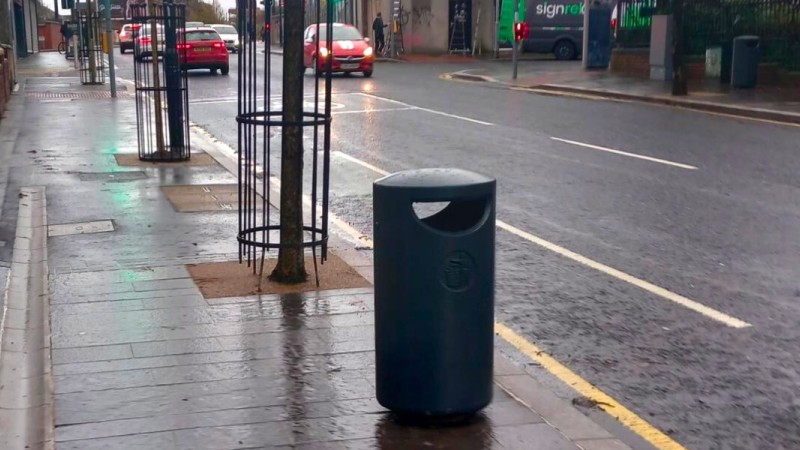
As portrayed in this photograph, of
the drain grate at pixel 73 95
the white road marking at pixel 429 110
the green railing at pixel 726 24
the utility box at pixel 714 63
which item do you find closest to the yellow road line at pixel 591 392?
the white road marking at pixel 429 110

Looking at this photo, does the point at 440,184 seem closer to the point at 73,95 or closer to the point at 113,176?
the point at 113,176

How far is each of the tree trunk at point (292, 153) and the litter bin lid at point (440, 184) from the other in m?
2.36

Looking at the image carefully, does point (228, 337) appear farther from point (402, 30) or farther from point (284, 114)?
point (402, 30)

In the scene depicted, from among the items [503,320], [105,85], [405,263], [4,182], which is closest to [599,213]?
[503,320]

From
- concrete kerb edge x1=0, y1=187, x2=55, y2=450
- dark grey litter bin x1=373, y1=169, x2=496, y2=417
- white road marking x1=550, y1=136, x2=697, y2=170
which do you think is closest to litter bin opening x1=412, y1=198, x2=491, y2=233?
dark grey litter bin x1=373, y1=169, x2=496, y2=417

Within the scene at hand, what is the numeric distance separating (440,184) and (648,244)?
446 cm

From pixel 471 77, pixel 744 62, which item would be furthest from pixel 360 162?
pixel 471 77

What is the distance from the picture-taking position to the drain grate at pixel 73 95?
23891 millimetres

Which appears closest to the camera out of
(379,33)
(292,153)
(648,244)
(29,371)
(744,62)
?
(29,371)

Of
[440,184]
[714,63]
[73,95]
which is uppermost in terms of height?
[440,184]

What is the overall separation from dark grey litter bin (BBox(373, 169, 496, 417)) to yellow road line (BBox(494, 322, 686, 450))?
2.43 feet

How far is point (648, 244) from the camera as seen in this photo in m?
8.66

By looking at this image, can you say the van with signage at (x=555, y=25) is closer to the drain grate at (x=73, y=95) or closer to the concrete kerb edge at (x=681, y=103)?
the concrete kerb edge at (x=681, y=103)

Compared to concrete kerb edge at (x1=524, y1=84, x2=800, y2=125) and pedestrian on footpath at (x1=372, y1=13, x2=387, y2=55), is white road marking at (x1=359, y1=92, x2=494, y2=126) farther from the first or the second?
pedestrian on footpath at (x1=372, y1=13, x2=387, y2=55)
